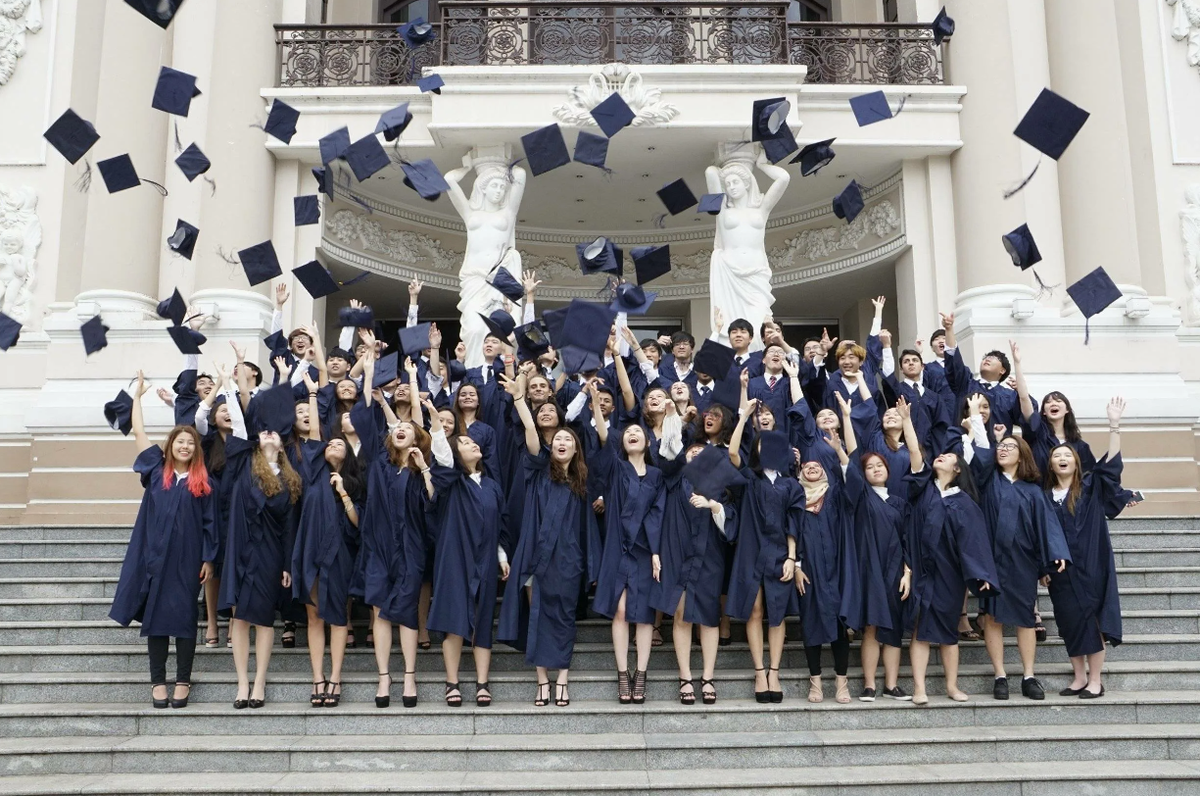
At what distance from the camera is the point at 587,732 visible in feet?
20.6

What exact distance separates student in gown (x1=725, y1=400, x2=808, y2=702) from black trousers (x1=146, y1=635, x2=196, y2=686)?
3.38 m

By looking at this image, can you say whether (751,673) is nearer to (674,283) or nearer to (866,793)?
(866,793)

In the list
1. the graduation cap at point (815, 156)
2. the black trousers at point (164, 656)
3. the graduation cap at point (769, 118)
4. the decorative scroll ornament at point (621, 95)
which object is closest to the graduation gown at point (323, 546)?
the black trousers at point (164, 656)

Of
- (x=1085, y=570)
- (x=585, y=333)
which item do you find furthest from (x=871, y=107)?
(x=1085, y=570)

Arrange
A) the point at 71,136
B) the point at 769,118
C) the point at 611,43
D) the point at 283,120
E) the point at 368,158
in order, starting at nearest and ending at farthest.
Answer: the point at 71,136, the point at 368,158, the point at 769,118, the point at 283,120, the point at 611,43

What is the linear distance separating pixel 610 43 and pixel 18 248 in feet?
23.8

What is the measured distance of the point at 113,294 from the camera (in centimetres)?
1116

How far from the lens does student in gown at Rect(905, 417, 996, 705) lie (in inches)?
255

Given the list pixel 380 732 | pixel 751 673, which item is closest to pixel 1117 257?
pixel 751 673

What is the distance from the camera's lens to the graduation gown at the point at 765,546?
656cm

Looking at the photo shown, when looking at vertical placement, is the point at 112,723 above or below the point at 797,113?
below

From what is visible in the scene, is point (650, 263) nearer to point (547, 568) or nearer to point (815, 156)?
point (815, 156)

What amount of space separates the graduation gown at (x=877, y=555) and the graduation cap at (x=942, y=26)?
645 centimetres

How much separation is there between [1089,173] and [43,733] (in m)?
11.3
